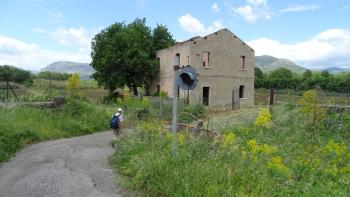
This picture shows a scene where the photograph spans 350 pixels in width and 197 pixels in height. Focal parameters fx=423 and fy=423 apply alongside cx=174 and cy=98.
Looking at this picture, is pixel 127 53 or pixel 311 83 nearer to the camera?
pixel 127 53

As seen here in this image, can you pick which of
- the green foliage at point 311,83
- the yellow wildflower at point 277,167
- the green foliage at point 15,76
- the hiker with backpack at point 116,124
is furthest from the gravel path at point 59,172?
the green foliage at point 15,76

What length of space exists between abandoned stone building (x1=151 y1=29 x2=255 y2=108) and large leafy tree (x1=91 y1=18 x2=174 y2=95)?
1962mm

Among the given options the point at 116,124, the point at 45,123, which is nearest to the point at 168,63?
the point at 45,123

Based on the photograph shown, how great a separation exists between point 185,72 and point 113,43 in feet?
114

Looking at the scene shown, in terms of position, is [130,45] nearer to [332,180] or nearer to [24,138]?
[24,138]

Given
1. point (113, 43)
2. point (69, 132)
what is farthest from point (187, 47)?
point (69, 132)

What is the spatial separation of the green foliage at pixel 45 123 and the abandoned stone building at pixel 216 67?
44.6 ft

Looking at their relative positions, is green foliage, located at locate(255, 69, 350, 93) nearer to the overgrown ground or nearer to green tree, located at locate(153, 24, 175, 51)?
green tree, located at locate(153, 24, 175, 51)

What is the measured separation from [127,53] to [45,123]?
22.9 metres

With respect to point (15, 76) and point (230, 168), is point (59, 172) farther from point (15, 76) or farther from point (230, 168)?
point (15, 76)

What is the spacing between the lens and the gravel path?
9.80 meters

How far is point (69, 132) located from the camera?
66.7 feet

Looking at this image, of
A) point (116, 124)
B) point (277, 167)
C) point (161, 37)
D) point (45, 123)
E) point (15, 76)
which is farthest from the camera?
point (15, 76)

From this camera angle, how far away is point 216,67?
39500 millimetres
